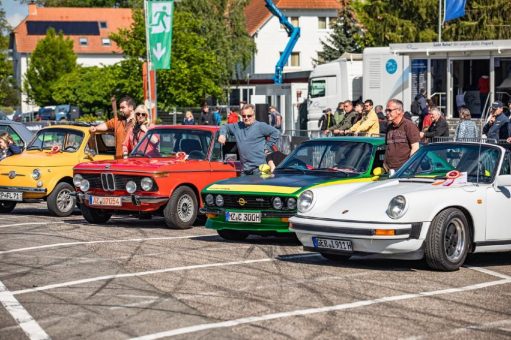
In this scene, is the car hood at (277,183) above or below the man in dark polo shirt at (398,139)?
below

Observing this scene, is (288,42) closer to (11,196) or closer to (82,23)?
(11,196)

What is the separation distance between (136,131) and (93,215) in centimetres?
171

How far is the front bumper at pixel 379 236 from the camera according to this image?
424 inches

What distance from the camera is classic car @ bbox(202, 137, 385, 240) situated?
13.4 m

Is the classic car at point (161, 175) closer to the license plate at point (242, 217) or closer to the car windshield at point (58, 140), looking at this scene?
the license plate at point (242, 217)

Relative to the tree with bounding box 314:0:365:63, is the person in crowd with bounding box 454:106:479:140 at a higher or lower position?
lower

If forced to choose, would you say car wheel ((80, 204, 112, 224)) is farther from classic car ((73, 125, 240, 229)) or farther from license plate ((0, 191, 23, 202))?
license plate ((0, 191, 23, 202))

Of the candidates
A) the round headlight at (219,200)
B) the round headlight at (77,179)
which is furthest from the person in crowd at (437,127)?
the round headlight at (219,200)

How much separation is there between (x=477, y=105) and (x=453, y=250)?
23856 millimetres

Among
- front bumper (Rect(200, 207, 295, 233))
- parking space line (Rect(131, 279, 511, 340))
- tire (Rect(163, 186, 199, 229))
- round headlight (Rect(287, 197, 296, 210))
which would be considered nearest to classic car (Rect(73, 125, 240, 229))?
tire (Rect(163, 186, 199, 229))

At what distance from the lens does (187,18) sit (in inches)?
2410

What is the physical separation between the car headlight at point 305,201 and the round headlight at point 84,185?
17.3ft

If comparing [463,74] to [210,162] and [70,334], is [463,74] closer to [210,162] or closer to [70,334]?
[210,162]

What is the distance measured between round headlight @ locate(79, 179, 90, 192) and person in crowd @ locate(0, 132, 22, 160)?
17.0 ft
